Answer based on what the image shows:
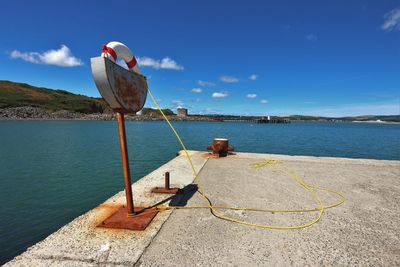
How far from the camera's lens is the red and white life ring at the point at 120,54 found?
3562 mm

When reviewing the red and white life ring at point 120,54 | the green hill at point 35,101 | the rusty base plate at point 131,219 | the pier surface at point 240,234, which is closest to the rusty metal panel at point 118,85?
the red and white life ring at point 120,54

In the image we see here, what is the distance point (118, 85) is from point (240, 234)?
2.97 meters

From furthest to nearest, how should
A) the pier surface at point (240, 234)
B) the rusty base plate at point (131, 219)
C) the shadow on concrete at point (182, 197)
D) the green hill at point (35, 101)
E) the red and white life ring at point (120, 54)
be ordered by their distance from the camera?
the green hill at point (35, 101) → the shadow on concrete at point (182, 197) → the rusty base plate at point (131, 219) → the red and white life ring at point (120, 54) → the pier surface at point (240, 234)

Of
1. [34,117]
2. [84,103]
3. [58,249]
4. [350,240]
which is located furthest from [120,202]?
[84,103]

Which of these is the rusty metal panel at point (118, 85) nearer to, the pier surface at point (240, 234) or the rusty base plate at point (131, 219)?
the rusty base plate at point (131, 219)

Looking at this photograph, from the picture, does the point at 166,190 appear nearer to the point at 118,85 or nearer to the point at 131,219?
the point at 131,219

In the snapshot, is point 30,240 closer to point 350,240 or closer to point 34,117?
point 350,240

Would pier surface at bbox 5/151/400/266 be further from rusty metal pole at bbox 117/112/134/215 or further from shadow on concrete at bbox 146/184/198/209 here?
rusty metal pole at bbox 117/112/134/215

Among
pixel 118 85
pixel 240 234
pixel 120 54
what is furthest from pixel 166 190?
pixel 120 54

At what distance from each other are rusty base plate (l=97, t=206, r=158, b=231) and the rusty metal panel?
72.0 inches

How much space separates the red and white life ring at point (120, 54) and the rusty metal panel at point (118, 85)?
0.17 meters

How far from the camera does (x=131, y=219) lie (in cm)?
399

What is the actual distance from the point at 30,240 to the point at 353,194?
776cm

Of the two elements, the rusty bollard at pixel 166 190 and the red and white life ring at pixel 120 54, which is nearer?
the red and white life ring at pixel 120 54
